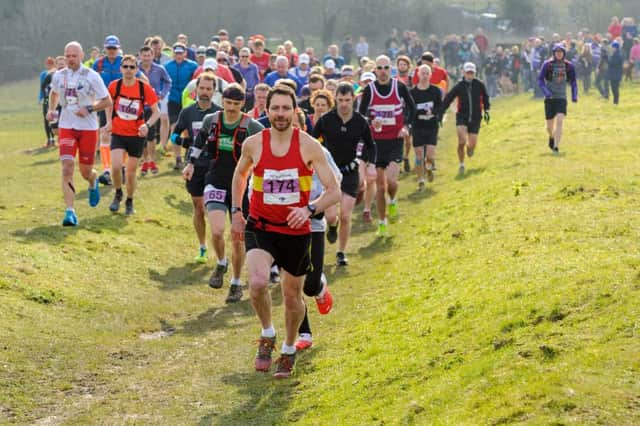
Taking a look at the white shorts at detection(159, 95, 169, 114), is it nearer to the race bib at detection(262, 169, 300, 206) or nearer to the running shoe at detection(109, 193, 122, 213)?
the running shoe at detection(109, 193, 122, 213)

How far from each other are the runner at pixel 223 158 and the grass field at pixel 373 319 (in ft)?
1.71

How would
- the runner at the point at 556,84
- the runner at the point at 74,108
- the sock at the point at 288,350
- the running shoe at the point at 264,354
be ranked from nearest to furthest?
the running shoe at the point at 264,354
the sock at the point at 288,350
the runner at the point at 74,108
the runner at the point at 556,84

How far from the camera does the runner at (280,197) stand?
911 cm

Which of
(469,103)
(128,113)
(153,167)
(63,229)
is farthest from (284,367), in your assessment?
(469,103)

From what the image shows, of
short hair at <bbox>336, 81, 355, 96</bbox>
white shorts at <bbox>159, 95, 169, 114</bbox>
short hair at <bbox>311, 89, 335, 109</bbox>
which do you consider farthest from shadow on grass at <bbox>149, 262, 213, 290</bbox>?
white shorts at <bbox>159, 95, 169, 114</bbox>

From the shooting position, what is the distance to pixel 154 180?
71.8ft

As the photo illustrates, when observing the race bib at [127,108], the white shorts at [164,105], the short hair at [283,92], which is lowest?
the white shorts at [164,105]

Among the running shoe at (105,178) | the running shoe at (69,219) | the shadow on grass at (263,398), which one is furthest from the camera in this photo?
the running shoe at (105,178)

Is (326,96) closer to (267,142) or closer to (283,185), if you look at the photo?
(267,142)

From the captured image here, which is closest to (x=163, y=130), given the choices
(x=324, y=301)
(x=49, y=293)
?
(x=49, y=293)

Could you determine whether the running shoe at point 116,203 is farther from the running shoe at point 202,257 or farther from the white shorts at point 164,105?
the white shorts at point 164,105

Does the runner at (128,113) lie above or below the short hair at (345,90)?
below

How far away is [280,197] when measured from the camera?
916 centimetres

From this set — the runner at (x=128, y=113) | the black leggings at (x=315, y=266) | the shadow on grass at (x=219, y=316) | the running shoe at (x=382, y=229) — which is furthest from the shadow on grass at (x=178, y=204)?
the black leggings at (x=315, y=266)
